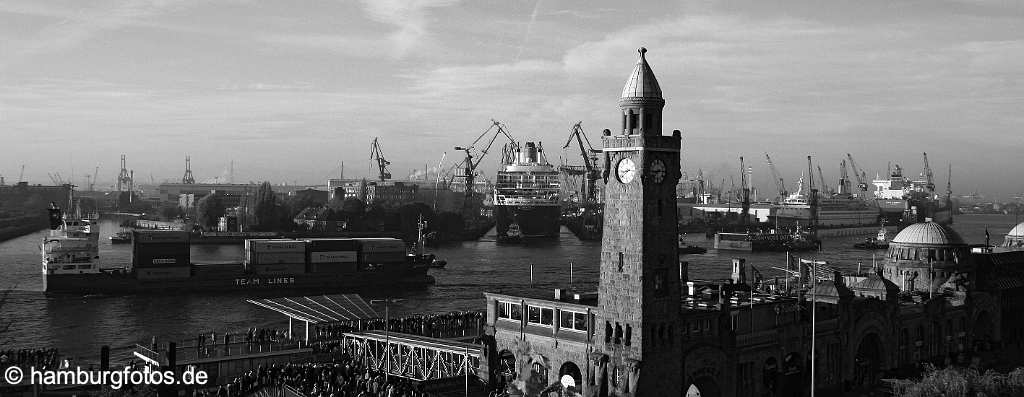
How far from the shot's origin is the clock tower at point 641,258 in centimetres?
3497

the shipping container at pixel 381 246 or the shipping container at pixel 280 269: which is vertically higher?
the shipping container at pixel 381 246

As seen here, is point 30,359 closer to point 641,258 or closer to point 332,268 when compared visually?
point 641,258

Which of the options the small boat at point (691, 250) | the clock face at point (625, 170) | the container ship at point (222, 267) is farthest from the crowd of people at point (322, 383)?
the small boat at point (691, 250)

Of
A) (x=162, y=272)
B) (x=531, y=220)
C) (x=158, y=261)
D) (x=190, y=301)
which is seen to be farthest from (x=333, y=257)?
(x=531, y=220)

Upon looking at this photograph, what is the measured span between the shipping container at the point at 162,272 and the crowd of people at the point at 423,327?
35.3 m

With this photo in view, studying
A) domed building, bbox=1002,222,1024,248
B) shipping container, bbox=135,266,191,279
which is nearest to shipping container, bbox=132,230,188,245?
shipping container, bbox=135,266,191,279

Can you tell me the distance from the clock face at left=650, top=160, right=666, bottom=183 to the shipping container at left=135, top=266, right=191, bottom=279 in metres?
63.3

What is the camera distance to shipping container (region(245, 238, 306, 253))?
92.8 metres

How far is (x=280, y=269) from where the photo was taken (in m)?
93.2

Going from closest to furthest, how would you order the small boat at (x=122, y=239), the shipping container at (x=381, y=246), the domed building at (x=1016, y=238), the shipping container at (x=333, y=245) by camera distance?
1. the domed building at (x=1016, y=238)
2. the shipping container at (x=333, y=245)
3. the shipping container at (x=381, y=246)
4. the small boat at (x=122, y=239)

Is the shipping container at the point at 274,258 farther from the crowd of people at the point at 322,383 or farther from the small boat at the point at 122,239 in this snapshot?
the small boat at the point at 122,239

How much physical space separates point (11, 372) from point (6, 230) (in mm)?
157796

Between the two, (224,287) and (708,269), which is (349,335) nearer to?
(224,287)

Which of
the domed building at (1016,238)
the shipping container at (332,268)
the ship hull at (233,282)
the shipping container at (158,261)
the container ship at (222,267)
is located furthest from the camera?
the shipping container at (332,268)
